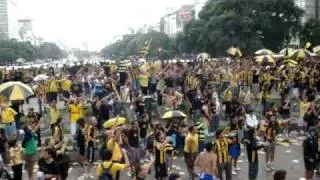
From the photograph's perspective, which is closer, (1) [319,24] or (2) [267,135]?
(2) [267,135]

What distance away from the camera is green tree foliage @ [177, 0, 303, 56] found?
54781 millimetres

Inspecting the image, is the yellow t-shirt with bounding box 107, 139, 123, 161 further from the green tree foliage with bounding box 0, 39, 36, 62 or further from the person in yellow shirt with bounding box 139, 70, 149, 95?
the green tree foliage with bounding box 0, 39, 36, 62

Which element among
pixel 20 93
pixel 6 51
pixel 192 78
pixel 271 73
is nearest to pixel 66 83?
pixel 192 78

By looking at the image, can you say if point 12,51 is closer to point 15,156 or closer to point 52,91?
point 52,91

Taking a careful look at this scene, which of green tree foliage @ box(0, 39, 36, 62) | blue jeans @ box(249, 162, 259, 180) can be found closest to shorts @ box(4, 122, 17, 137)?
blue jeans @ box(249, 162, 259, 180)

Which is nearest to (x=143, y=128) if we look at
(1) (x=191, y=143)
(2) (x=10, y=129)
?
(1) (x=191, y=143)

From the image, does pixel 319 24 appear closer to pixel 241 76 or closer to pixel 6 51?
pixel 241 76

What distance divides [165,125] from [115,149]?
4998mm

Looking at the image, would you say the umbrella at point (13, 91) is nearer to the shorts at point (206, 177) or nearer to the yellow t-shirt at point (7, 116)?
the yellow t-shirt at point (7, 116)

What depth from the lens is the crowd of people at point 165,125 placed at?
1241cm

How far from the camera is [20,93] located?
61.5 feet

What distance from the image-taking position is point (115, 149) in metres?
11.9

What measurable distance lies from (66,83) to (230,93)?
312 inches

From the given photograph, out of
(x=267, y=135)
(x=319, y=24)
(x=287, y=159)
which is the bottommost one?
(x=287, y=159)
